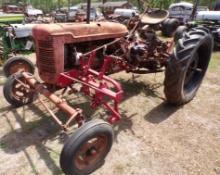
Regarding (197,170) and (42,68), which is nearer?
(197,170)

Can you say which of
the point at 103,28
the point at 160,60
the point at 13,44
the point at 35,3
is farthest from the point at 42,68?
the point at 35,3

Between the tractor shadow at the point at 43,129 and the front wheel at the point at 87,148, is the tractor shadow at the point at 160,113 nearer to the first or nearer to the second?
the tractor shadow at the point at 43,129

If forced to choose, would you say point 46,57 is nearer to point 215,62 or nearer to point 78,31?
point 78,31

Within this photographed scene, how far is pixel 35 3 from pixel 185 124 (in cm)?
6921

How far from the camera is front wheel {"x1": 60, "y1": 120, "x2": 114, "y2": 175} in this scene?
2555 millimetres

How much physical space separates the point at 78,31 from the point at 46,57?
0.61 metres

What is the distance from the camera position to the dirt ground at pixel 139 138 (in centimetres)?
300

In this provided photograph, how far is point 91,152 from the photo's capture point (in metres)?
2.87

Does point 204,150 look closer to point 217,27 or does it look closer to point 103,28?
point 103,28

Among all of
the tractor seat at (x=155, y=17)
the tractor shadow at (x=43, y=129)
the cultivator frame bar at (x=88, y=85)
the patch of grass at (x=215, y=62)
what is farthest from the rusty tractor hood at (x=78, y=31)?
the patch of grass at (x=215, y=62)

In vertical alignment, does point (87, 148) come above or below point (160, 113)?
above

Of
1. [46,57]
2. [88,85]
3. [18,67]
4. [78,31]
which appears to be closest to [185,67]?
[88,85]

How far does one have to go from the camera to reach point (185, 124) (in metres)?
3.92

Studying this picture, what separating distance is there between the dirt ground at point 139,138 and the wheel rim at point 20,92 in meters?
0.17
